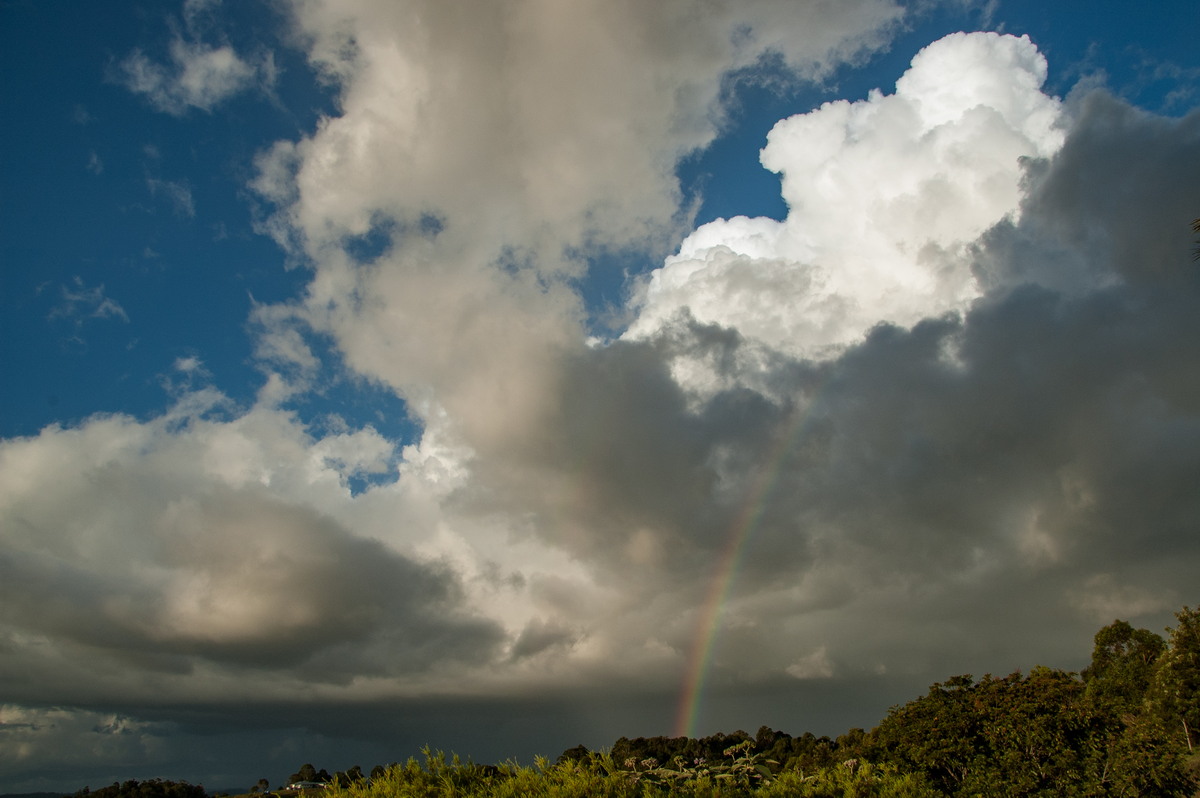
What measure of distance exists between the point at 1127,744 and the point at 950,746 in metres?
8.77

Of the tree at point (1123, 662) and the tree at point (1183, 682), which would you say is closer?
the tree at point (1183, 682)

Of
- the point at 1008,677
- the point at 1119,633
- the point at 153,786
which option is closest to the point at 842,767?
the point at 1008,677

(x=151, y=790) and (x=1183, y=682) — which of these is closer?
(x=1183, y=682)

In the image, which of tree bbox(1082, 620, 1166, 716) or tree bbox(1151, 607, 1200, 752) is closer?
tree bbox(1151, 607, 1200, 752)

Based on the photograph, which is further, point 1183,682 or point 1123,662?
point 1123,662

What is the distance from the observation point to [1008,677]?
151 ft

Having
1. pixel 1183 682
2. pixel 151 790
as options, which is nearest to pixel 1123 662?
pixel 1183 682

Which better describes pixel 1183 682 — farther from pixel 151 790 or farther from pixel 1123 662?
pixel 151 790

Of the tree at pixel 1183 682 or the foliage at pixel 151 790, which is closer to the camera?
the tree at pixel 1183 682

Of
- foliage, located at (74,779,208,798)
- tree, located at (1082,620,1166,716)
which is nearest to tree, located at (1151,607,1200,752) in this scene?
tree, located at (1082,620,1166,716)

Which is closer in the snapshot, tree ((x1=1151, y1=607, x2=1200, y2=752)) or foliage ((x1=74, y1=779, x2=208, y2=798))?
tree ((x1=1151, y1=607, x2=1200, y2=752))

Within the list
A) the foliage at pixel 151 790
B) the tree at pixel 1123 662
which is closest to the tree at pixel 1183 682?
the tree at pixel 1123 662

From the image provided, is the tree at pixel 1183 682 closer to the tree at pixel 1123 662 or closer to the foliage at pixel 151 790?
the tree at pixel 1123 662

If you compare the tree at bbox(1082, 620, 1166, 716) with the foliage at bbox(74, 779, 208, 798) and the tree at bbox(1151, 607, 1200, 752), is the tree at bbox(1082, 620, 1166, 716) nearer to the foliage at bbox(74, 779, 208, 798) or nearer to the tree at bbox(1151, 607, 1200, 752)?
the tree at bbox(1151, 607, 1200, 752)
